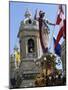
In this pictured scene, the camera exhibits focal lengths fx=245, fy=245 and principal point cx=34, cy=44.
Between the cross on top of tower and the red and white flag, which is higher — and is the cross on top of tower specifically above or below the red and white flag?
above

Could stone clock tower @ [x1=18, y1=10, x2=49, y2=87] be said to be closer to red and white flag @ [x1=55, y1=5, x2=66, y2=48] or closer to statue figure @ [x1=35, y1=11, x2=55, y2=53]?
statue figure @ [x1=35, y1=11, x2=55, y2=53]

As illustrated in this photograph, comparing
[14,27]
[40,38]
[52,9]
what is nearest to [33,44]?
[40,38]

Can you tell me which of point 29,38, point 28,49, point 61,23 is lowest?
point 28,49

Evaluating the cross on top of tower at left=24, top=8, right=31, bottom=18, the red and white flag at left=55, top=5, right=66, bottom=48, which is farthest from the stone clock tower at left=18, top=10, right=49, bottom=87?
the red and white flag at left=55, top=5, right=66, bottom=48

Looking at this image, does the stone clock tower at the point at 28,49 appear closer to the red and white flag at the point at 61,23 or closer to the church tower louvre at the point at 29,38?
the church tower louvre at the point at 29,38

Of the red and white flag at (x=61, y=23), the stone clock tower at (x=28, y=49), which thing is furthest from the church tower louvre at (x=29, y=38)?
the red and white flag at (x=61, y=23)

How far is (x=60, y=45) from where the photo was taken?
243 cm

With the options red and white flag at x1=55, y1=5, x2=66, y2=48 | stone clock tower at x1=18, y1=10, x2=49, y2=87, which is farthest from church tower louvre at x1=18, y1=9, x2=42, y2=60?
red and white flag at x1=55, y1=5, x2=66, y2=48

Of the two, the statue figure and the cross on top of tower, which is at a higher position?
the cross on top of tower

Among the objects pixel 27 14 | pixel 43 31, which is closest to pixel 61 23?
pixel 43 31

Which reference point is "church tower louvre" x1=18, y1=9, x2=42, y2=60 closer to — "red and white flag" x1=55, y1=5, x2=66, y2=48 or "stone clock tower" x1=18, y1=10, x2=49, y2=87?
"stone clock tower" x1=18, y1=10, x2=49, y2=87

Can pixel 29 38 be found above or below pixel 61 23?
below

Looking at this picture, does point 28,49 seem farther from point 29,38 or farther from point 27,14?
point 27,14

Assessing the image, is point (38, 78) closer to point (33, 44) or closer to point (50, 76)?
point (50, 76)
